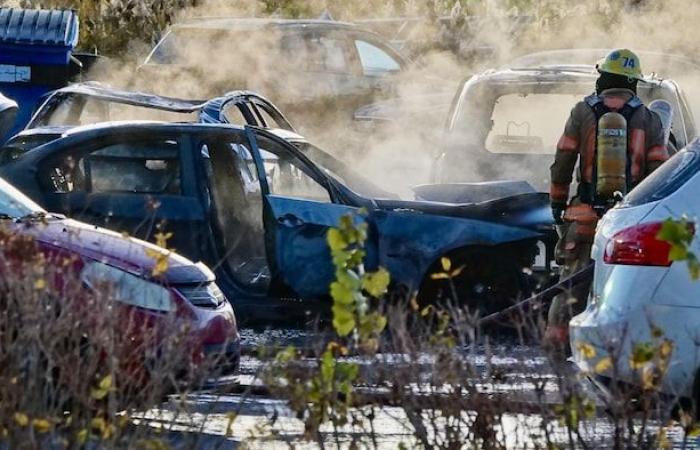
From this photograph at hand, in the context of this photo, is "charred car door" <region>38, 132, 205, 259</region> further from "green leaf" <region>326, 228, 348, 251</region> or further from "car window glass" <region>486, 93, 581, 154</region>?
"green leaf" <region>326, 228, 348, 251</region>

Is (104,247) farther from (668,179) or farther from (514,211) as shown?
(514,211)

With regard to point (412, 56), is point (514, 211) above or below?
below

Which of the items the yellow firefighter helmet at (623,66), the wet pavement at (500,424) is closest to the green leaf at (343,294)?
the wet pavement at (500,424)

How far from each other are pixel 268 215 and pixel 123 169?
1002mm

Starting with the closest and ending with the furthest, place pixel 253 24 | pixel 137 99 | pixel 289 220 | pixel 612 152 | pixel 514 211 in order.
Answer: pixel 612 152
pixel 289 220
pixel 514 211
pixel 137 99
pixel 253 24

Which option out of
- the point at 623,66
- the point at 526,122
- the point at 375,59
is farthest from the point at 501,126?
the point at 375,59

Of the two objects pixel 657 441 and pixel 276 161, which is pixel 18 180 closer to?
pixel 276 161

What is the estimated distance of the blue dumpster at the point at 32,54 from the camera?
18203 millimetres

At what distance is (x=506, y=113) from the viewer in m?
13.4

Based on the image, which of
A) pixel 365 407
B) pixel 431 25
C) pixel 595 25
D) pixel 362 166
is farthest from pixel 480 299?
pixel 431 25

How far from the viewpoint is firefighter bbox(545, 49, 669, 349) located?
9891 millimetres

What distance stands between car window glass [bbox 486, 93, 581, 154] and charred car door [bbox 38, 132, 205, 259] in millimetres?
2425

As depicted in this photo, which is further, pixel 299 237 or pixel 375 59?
pixel 375 59

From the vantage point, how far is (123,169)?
38.6ft
